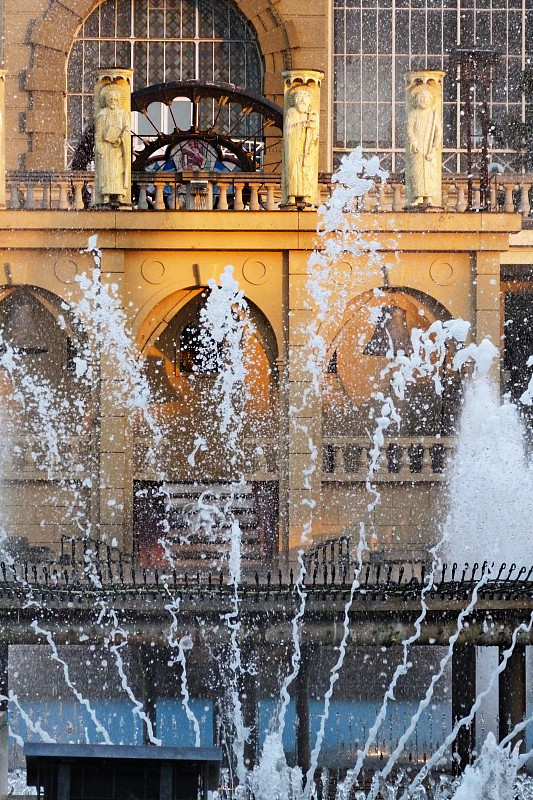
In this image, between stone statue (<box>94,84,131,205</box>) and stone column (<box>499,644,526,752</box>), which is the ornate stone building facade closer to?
stone statue (<box>94,84,131,205</box>)

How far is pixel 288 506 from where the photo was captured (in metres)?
29.2

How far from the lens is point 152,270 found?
1181 inches

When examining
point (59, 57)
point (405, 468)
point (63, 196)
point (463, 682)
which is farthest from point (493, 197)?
point (463, 682)

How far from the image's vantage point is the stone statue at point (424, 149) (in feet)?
96.8

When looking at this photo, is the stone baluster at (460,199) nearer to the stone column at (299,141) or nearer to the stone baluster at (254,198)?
the stone column at (299,141)

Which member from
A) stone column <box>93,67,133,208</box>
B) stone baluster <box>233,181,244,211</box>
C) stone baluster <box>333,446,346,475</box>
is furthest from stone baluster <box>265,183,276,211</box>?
stone baluster <box>333,446,346,475</box>

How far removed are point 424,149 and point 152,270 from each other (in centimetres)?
448

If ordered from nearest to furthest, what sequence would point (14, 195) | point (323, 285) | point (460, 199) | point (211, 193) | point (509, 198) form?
point (323, 285)
point (211, 193)
point (460, 199)
point (14, 195)
point (509, 198)

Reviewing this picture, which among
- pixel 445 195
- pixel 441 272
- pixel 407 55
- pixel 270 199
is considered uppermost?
pixel 407 55

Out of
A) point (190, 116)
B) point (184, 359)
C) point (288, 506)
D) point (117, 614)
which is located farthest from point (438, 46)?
point (117, 614)

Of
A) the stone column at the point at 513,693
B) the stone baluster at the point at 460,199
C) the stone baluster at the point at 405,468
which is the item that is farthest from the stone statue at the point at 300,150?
the stone column at the point at 513,693

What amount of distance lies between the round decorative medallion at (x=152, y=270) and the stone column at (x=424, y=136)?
3.98 m

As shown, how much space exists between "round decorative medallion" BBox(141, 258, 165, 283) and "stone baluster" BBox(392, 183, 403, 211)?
3.64 metres

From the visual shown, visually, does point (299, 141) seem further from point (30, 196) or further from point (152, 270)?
point (30, 196)
